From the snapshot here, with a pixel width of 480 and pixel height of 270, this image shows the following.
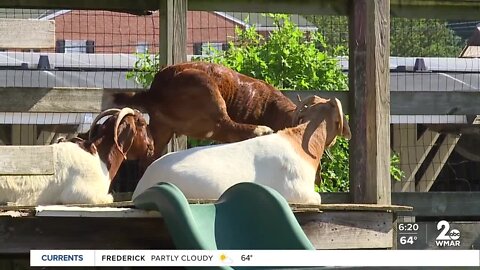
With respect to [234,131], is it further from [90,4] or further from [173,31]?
[90,4]

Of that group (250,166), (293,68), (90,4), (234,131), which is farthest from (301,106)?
(293,68)

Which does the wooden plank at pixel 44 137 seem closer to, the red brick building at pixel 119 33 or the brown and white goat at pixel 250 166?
the red brick building at pixel 119 33

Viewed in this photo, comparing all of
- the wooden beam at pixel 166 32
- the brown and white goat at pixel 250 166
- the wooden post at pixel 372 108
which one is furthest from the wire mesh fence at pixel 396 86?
the brown and white goat at pixel 250 166

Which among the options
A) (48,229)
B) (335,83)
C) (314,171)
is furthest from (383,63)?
(335,83)

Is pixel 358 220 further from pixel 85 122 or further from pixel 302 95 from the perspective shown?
pixel 85 122

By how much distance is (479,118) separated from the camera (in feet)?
35.5

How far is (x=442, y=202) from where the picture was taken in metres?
7.41

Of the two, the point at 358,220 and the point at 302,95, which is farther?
the point at 302,95

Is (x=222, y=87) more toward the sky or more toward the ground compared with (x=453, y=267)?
more toward the sky

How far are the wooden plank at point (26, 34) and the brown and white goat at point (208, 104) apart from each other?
2.83 ft

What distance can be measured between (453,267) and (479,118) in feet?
26.3

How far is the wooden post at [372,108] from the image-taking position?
5.42 metres

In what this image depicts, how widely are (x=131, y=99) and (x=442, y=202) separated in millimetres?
2650

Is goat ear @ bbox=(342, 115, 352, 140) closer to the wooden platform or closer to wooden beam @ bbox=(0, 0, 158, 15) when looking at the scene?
the wooden platform
